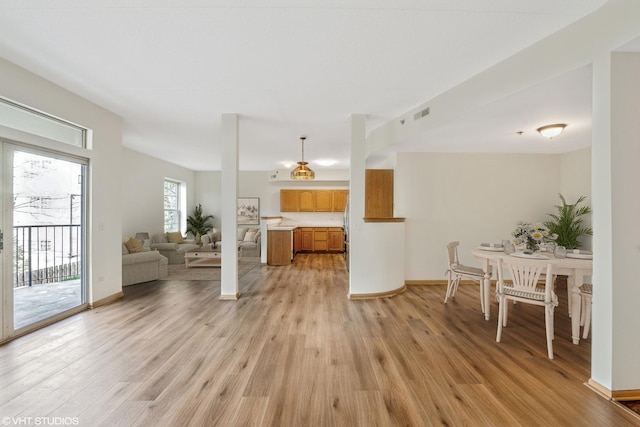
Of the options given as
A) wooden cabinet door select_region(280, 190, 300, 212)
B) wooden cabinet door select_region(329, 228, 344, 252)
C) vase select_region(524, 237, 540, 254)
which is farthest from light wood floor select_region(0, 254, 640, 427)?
wooden cabinet door select_region(280, 190, 300, 212)

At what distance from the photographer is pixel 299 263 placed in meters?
7.36

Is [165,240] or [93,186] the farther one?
[165,240]

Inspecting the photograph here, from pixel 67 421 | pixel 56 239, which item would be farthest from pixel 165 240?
pixel 67 421

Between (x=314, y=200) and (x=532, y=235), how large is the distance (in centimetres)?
674

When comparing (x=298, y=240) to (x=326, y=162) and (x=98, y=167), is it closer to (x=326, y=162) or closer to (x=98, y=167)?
(x=326, y=162)

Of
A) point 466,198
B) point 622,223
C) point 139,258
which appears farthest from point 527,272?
point 139,258

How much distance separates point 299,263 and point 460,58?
5.86 m

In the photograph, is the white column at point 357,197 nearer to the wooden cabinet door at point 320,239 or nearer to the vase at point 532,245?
the vase at point 532,245

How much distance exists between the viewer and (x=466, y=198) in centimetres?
519

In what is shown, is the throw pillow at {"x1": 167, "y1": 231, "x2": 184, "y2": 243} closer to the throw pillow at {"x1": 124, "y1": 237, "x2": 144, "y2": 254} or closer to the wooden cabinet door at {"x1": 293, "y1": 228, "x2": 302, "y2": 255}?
the throw pillow at {"x1": 124, "y1": 237, "x2": 144, "y2": 254}

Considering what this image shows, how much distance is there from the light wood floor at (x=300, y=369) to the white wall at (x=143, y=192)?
348 cm

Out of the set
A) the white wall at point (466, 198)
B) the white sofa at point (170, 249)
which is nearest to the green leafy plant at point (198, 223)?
the white sofa at point (170, 249)

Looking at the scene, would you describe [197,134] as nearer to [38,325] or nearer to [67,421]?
[38,325]

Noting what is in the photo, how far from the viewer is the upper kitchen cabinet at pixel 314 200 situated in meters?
9.33
